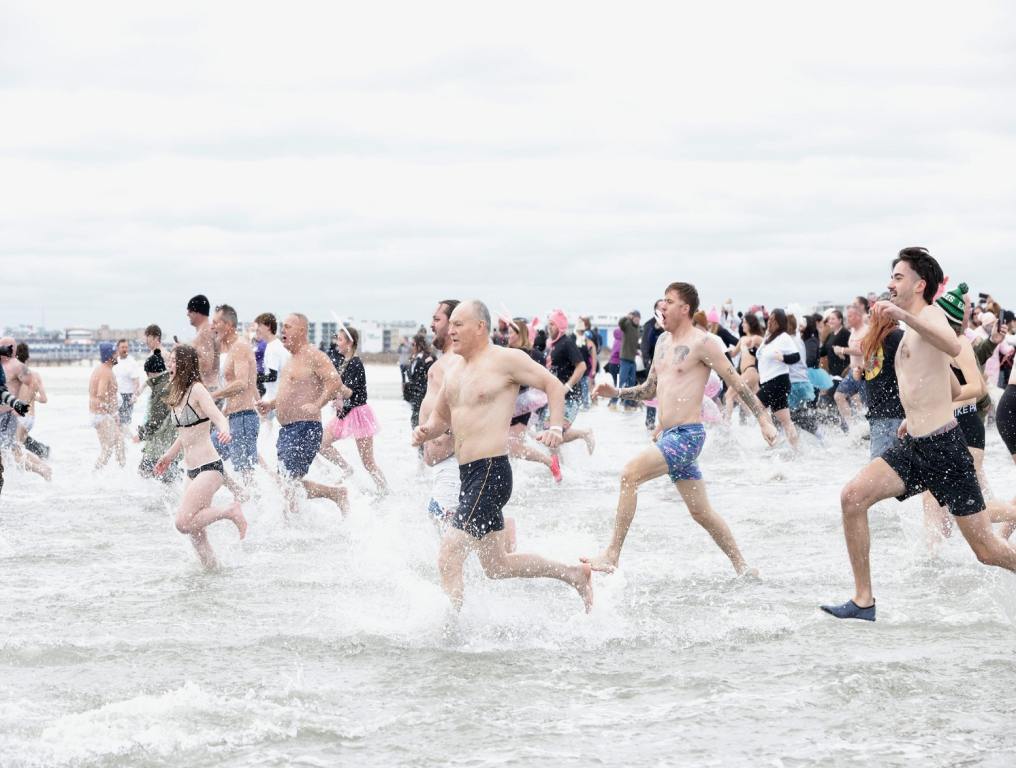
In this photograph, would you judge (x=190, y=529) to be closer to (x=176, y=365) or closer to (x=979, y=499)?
(x=176, y=365)

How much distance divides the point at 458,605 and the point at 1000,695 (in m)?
2.59

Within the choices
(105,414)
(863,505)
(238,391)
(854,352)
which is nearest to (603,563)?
(863,505)

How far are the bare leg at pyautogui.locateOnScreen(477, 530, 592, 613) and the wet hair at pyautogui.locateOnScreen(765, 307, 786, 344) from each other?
30.5 ft

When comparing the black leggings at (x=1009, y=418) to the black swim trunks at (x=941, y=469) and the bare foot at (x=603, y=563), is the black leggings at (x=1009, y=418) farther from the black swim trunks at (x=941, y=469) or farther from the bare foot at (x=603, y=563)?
the bare foot at (x=603, y=563)

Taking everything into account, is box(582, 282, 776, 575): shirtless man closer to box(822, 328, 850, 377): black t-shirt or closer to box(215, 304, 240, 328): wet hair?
box(215, 304, 240, 328): wet hair

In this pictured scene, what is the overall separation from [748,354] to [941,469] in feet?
35.5

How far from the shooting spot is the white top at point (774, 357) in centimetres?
1585

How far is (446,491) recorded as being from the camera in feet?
25.2

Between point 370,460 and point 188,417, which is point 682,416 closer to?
point 188,417

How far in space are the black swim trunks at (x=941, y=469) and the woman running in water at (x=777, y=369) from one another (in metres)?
9.31

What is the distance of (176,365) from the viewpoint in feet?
29.8

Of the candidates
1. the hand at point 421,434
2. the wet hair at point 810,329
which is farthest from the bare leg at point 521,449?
the wet hair at point 810,329

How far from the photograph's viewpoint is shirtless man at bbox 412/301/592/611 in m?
6.63

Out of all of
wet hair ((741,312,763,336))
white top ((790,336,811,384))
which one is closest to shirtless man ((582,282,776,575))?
white top ((790,336,811,384))
